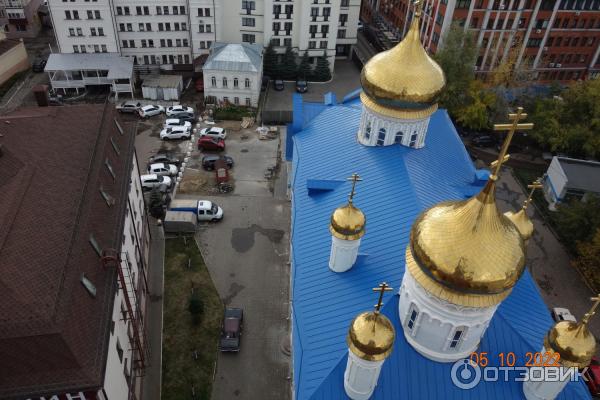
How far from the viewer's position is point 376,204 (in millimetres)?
20719

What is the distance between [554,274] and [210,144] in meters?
24.4

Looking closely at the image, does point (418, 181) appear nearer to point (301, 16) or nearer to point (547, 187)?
A: point (547, 187)

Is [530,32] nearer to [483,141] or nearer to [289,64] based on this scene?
[483,141]

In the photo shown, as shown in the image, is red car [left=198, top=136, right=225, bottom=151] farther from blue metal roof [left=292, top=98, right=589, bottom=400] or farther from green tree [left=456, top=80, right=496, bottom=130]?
green tree [left=456, top=80, right=496, bottom=130]

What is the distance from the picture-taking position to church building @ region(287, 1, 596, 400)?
1322 centimetres

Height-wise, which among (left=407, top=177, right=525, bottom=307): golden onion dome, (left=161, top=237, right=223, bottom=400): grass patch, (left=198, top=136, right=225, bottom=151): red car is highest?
(left=407, top=177, right=525, bottom=307): golden onion dome

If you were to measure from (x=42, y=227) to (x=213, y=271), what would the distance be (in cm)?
1195

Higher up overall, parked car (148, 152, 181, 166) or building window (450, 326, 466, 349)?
building window (450, 326, 466, 349)

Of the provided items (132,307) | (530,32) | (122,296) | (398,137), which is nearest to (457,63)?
(530,32)

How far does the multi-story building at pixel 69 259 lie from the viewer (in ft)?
44.2

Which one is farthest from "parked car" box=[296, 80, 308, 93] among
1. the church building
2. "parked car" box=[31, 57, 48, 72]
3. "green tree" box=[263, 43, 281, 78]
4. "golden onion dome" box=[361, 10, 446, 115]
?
"parked car" box=[31, 57, 48, 72]

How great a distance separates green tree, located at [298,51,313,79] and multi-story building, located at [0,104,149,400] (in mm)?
24972

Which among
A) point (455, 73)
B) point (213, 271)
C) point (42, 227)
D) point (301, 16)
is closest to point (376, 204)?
point (213, 271)

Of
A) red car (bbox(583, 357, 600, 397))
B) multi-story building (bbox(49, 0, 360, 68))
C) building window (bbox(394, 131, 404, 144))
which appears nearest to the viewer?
red car (bbox(583, 357, 600, 397))
